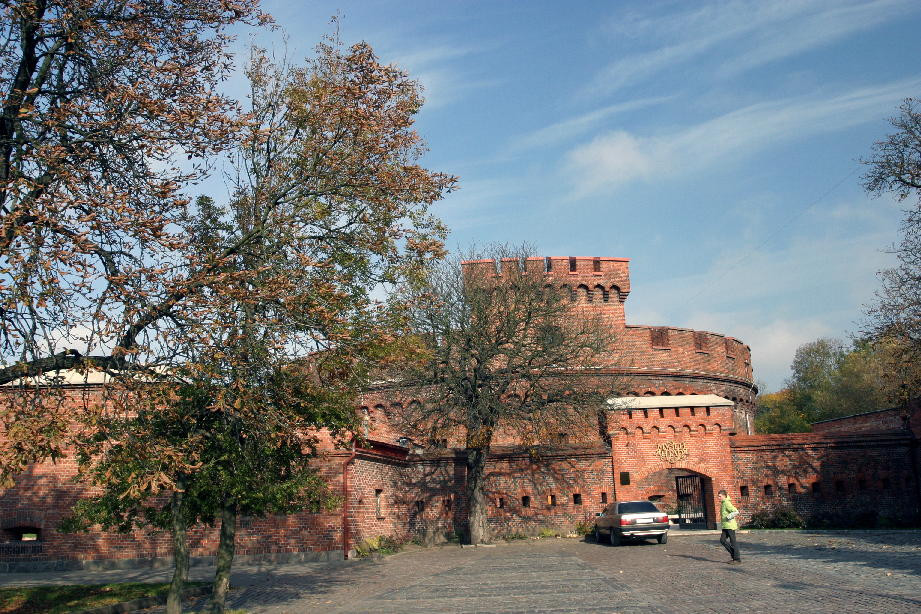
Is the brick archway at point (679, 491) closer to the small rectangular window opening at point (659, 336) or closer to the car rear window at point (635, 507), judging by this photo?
the car rear window at point (635, 507)

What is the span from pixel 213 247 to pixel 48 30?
391cm

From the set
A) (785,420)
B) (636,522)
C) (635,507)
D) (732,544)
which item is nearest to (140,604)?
(732,544)

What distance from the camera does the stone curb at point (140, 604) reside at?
12.3 metres

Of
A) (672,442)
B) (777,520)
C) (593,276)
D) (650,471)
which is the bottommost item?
(777,520)

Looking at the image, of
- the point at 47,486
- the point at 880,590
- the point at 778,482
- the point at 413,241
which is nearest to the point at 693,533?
the point at 778,482

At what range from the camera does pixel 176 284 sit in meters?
8.88

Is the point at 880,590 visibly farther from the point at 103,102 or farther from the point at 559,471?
the point at 559,471

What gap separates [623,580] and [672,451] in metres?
12.9

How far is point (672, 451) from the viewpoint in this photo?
26.5m

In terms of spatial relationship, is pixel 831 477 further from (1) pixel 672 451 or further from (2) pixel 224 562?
(2) pixel 224 562

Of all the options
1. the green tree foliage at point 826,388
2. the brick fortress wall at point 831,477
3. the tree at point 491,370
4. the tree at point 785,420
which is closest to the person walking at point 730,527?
the tree at point 491,370

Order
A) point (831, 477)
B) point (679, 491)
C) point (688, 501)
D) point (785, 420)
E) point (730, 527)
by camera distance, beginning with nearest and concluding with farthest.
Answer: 1. point (730, 527)
2. point (831, 477)
3. point (679, 491)
4. point (688, 501)
5. point (785, 420)

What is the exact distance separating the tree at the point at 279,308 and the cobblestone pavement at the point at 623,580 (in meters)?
2.71

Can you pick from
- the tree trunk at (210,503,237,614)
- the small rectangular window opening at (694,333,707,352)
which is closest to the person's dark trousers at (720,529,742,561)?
the tree trunk at (210,503,237,614)
